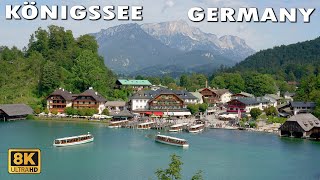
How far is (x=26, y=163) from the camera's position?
6055 millimetres

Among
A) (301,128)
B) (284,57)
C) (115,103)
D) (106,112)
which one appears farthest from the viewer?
(284,57)

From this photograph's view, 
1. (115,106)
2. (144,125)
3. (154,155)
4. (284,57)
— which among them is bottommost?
(154,155)

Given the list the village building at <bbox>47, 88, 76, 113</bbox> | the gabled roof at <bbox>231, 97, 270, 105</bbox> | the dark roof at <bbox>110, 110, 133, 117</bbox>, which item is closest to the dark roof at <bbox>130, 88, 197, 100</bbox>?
the dark roof at <bbox>110, 110, 133, 117</bbox>

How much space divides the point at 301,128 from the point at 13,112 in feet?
67.3

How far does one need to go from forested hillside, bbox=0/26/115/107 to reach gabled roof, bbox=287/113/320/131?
18724 millimetres

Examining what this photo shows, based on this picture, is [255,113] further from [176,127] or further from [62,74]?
[62,74]

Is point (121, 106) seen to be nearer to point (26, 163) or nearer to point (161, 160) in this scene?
point (161, 160)

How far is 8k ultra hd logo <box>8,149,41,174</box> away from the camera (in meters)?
5.96

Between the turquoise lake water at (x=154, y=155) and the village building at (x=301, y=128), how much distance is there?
0.78 meters

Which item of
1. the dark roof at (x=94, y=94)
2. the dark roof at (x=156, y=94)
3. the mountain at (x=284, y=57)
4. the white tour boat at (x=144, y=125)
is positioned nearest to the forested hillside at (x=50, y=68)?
the dark roof at (x=94, y=94)

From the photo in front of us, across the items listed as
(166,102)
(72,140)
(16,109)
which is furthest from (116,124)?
(16,109)

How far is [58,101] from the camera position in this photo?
3784 centimetres

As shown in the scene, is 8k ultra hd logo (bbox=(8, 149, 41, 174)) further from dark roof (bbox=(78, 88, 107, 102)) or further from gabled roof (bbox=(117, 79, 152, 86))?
gabled roof (bbox=(117, 79, 152, 86))

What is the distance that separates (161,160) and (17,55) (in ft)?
103
